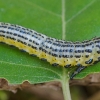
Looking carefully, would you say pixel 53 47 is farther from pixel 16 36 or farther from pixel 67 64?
pixel 16 36

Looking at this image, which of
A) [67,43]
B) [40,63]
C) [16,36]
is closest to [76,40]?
[67,43]

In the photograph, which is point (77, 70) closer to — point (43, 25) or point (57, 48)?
point (57, 48)

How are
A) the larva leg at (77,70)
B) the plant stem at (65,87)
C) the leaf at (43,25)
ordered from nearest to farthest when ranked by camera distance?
the plant stem at (65,87), the larva leg at (77,70), the leaf at (43,25)

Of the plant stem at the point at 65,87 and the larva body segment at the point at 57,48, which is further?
the larva body segment at the point at 57,48

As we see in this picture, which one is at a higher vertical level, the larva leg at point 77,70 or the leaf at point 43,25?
the leaf at point 43,25

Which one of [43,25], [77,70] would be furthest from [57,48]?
[43,25]
